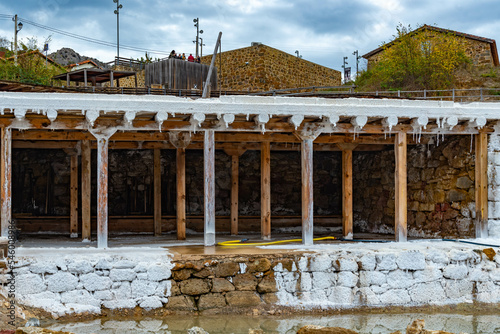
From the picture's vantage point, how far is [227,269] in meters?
8.60

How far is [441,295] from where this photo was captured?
913 centimetres

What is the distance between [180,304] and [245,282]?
1106 mm

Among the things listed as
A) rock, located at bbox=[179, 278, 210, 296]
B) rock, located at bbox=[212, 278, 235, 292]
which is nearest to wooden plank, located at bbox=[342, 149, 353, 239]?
rock, located at bbox=[212, 278, 235, 292]

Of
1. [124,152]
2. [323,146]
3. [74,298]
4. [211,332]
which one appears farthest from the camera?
[124,152]

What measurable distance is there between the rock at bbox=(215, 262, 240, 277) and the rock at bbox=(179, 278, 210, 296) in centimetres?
29

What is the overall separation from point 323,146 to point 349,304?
5.77 metres

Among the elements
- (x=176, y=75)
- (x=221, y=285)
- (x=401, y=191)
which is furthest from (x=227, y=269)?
(x=176, y=75)

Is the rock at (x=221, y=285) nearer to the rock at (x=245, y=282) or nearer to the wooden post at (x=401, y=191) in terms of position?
the rock at (x=245, y=282)

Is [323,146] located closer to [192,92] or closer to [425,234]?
[425,234]

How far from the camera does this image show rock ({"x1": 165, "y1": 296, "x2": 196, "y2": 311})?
8359mm

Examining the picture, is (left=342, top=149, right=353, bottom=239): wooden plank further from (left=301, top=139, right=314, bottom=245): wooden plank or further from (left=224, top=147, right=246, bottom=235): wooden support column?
(left=224, top=147, right=246, bottom=235): wooden support column

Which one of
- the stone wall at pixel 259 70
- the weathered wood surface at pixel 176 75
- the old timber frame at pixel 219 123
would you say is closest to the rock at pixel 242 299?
the old timber frame at pixel 219 123

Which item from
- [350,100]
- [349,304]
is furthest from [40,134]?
[349,304]

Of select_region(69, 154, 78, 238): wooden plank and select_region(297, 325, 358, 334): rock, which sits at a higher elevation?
select_region(69, 154, 78, 238): wooden plank
